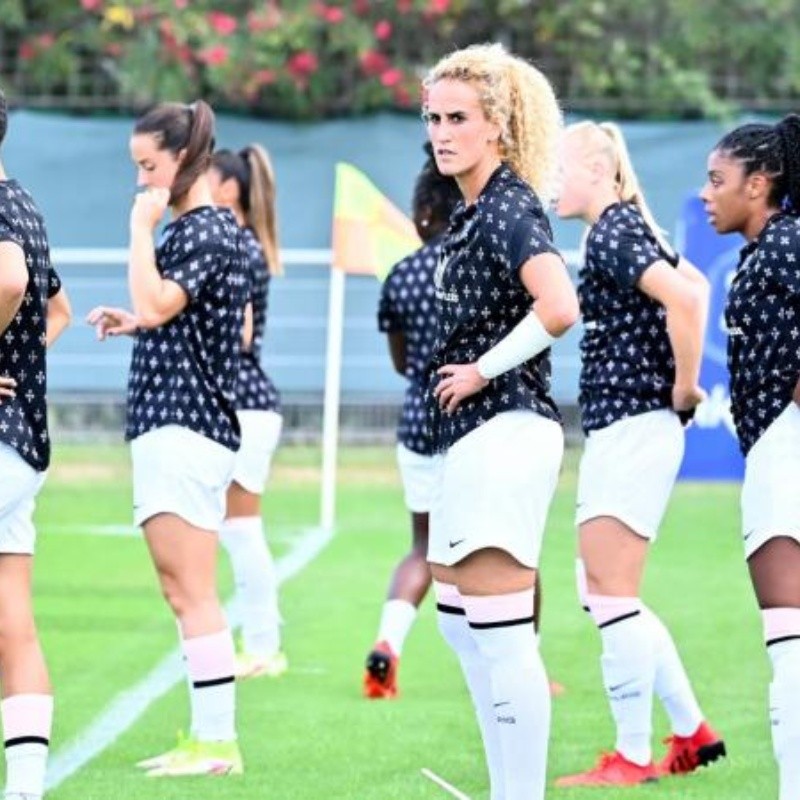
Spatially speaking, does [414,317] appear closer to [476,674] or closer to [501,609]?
[476,674]

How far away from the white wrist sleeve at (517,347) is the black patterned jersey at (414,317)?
10.6ft

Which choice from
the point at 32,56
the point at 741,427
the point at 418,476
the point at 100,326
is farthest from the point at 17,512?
the point at 32,56

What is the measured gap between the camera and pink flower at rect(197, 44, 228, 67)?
18844mm

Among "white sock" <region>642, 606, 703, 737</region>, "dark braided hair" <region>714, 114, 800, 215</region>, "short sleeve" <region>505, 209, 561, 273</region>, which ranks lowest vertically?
"white sock" <region>642, 606, 703, 737</region>

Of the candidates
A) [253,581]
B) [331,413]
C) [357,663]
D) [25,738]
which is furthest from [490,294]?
[331,413]

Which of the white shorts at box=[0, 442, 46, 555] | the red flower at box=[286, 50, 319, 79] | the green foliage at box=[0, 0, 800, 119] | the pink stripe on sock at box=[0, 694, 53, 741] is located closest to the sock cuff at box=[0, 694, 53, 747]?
the pink stripe on sock at box=[0, 694, 53, 741]

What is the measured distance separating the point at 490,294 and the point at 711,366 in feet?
33.8

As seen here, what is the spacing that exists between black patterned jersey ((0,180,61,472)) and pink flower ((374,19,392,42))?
12968mm

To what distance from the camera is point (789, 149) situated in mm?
6930

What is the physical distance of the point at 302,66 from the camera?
19156mm

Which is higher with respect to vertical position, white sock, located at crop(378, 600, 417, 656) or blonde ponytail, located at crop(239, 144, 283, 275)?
blonde ponytail, located at crop(239, 144, 283, 275)

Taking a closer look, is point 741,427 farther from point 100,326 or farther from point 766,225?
point 100,326

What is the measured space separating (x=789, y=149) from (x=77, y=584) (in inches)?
260

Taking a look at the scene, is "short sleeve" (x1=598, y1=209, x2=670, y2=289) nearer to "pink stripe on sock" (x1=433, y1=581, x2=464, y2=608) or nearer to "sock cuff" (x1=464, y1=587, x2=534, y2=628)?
"pink stripe on sock" (x1=433, y1=581, x2=464, y2=608)
